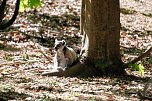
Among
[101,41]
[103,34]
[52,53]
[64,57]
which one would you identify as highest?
[103,34]

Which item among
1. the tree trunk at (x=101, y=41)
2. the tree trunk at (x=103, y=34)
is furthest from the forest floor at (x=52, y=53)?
the tree trunk at (x=103, y=34)

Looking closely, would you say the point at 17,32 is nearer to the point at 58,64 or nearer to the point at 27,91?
the point at 58,64

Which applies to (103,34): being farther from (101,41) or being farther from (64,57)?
(64,57)

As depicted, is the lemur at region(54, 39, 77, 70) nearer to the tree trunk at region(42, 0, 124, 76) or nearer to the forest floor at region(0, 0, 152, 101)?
the tree trunk at region(42, 0, 124, 76)

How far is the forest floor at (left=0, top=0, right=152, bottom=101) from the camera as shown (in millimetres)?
8719

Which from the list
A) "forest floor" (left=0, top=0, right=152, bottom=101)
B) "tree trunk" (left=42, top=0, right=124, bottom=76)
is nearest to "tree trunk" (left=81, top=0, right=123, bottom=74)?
"tree trunk" (left=42, top=0, right=124, bottom=76)

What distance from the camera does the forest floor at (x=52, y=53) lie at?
8719mm

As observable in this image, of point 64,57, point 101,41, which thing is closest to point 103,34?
point 101,41

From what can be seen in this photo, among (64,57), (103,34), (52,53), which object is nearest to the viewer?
(103,34)

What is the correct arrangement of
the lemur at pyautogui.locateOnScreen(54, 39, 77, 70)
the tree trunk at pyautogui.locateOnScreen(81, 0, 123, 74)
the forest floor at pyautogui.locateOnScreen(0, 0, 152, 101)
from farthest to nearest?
the lemur at pyautogui.locateOnScreen(54, 39, 77, 70)
the tree trunk at pyautogui.locateOnScreen(81, 0, 123, 74)
the forest floor at pyautogui.locateOnScreen(0, 0, 152, 101)

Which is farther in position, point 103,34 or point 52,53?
point 52,53

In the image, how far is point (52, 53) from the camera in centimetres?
1445

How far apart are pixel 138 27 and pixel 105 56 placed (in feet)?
31.3

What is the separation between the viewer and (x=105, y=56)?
36.6 ft
